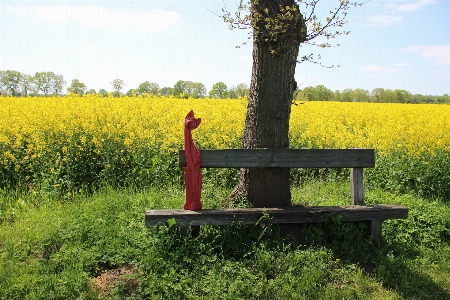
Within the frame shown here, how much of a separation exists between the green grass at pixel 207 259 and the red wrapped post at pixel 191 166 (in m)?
0.33

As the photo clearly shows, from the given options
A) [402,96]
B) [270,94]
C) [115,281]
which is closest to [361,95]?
[402,96]

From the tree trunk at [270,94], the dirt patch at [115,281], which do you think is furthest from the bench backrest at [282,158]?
the dirt patch at [115,281]

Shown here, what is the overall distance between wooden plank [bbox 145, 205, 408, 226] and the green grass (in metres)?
0.11

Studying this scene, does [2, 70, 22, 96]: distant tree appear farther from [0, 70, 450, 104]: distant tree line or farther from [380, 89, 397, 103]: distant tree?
[380, 89, 397, 103]: distant tree

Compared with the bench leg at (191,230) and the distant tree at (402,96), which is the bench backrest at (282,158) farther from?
the distant tree at (402,96)

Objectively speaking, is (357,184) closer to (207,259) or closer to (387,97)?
(207,259)

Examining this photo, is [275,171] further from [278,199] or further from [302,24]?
[302,24]

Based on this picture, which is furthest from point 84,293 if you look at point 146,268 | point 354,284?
point 354,284

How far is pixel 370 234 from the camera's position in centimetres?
443

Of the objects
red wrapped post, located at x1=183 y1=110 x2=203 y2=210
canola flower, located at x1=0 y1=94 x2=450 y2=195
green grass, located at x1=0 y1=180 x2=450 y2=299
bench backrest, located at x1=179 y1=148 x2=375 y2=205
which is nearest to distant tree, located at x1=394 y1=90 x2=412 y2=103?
canola flower, located at x1=0 y1=94 x2=450 y2=195

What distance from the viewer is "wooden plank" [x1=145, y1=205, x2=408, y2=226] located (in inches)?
157

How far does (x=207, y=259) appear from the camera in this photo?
A: 3.73 metres

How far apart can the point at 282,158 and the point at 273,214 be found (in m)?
0.61

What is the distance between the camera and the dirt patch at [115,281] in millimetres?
3385
